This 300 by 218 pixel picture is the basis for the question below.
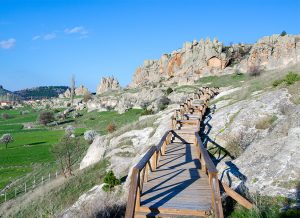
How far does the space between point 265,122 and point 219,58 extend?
333ft

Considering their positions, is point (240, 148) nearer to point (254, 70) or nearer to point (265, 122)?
point (265, 122)

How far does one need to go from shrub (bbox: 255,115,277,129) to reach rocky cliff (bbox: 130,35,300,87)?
77.1 m

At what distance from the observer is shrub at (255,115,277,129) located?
51.3 feet

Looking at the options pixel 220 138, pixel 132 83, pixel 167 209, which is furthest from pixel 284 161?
pixel 132 83

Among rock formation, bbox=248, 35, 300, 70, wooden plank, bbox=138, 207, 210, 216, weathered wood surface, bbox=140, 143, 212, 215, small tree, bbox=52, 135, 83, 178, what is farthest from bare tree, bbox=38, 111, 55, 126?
wooden plank, bbox=138, 207, 210, 216

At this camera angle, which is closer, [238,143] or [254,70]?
[238,143]

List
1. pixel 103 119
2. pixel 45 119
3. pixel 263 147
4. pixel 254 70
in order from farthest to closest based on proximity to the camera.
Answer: pixel 45 119 < pixel 103 119 < pixel 254 70 < pixel 263 147

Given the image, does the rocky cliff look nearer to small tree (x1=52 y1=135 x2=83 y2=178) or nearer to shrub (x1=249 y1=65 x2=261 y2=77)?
shrub (x1=249 y1=65 x2=261 y2=77)

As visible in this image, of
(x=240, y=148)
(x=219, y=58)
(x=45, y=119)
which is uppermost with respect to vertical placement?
(x=219, y=58)

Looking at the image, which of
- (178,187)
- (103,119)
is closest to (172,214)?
(178,187)

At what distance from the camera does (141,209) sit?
26.8 ft

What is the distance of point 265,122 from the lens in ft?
51.8

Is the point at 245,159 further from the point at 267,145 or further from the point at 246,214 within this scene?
the point at 246,214

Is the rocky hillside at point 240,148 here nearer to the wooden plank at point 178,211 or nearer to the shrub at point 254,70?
the wooden plank at point 178,211
